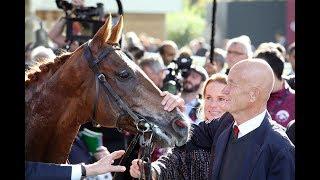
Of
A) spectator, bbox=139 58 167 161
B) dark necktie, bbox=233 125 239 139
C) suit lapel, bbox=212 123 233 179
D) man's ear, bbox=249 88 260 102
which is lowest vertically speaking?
spectator, bbox=139 58 167 161

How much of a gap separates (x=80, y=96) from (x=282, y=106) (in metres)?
3.12

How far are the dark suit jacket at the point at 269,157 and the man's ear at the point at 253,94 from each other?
155 millimetres

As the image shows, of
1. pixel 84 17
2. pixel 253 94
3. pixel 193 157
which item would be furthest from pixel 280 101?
pixel 253 94

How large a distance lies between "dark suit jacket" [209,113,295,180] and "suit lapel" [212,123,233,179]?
0.79 ft

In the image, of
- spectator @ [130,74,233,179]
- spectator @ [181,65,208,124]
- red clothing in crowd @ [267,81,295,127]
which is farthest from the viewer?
spectator @ [181,65,208,124]

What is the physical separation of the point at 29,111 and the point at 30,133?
14 cm

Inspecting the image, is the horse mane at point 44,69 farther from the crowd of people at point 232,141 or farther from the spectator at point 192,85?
the spectator at point 192,85

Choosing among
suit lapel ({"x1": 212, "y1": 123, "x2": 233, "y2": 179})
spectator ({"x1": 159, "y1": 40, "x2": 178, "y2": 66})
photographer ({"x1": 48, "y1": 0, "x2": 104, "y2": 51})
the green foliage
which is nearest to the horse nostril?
suit lapel ({"x1": 212, "y1": 123, "x2": 233, "y2": 179})

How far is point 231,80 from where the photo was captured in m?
4.64

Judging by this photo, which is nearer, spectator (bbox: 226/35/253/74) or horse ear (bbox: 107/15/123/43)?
horse ear (bbox: 107/15/123/43)

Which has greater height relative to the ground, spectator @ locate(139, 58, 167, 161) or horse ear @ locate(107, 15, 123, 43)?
horse ear @ locate(107, 15, 123, 43)

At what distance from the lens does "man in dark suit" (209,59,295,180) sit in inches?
170

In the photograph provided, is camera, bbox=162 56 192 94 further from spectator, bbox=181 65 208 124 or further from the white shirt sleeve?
the white shirt sleeve
